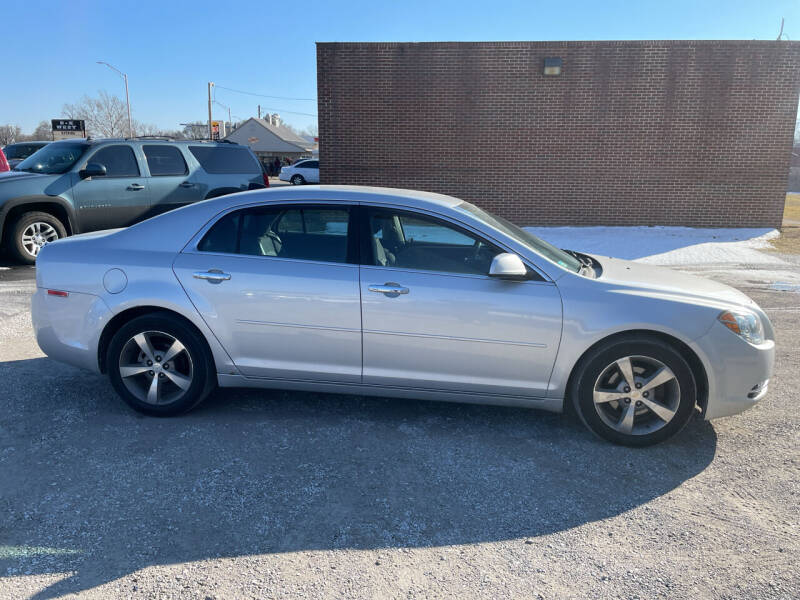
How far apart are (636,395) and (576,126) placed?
1191 centimetres

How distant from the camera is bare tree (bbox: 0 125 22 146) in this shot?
80.9 metres

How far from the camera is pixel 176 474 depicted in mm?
3506

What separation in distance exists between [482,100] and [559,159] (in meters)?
2.26

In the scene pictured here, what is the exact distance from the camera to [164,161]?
10.2m

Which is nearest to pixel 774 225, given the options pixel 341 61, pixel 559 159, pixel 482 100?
pixel 559 159

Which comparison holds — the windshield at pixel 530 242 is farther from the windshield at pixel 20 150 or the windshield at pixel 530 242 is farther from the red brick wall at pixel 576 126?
the windshield at pixel 20 150

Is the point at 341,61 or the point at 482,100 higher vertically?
the point at 341,61

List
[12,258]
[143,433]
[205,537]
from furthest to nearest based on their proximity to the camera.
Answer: [12,258]
[143,433]
[205,537]

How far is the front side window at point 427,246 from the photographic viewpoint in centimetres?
399

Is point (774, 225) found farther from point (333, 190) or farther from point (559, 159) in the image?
point (333, 190)

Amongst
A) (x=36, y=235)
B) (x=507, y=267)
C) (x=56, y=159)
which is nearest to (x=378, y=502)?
(x=507, y=267)

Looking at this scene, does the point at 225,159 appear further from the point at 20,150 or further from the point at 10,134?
the point at 10,134

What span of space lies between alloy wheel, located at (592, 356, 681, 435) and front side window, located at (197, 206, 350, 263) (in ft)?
6.19

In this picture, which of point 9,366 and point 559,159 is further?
point 559,159
